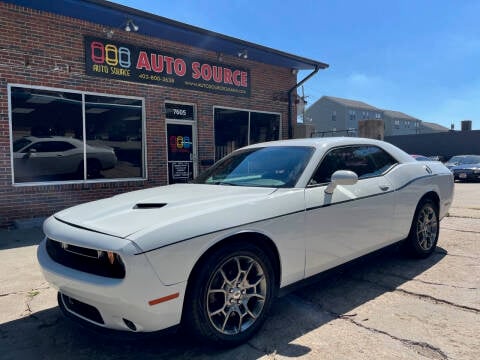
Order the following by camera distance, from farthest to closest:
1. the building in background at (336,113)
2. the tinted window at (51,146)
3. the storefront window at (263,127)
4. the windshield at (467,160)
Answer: the building in background at (336,113) < the windshield at (467,160) < the storefront window at (263,127) < the tinted window at (51,146)

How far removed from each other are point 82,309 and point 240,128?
8.56 meters

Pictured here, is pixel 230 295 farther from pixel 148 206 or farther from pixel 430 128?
pixel 430 128

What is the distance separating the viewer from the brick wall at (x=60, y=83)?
688 cm

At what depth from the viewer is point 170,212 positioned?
8.64 feet

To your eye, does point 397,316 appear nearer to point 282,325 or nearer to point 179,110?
point 282,325

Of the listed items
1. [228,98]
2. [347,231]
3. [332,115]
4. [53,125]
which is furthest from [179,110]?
[332,115]

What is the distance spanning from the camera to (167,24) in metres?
8.12

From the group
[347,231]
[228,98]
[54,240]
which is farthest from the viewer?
[228,98]

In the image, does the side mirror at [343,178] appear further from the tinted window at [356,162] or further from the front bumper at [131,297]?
the front bumper at [131,297]

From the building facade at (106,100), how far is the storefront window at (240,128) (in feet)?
0.12

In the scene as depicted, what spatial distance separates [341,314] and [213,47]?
791 centimetres

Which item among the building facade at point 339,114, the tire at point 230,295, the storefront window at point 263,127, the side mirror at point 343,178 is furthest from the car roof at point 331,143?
the building facade at point 339,114

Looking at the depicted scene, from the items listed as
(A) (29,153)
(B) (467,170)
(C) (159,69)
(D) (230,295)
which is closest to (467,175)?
(B) (467,170)

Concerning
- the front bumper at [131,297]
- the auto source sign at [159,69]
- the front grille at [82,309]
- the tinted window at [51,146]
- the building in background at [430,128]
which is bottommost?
the front grille at [82,309]
